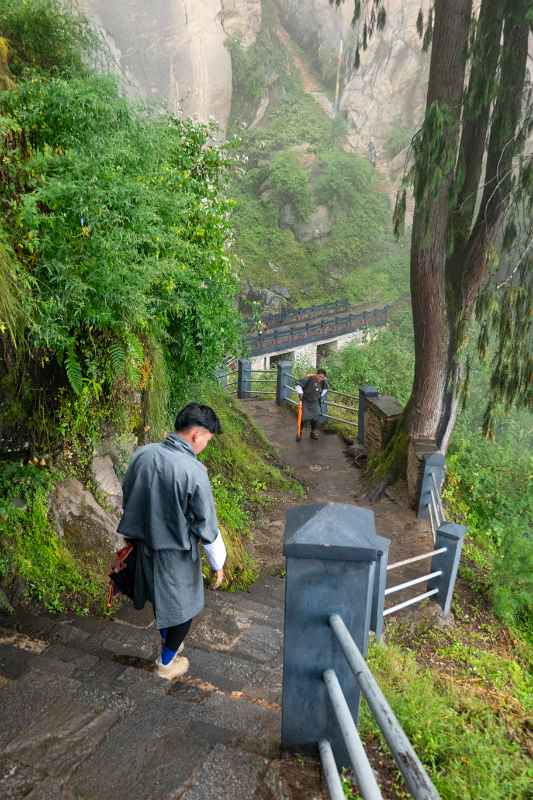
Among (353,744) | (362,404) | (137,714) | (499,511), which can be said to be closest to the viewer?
(353,744)

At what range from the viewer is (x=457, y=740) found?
9.12 ft

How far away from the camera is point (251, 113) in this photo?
36.4m

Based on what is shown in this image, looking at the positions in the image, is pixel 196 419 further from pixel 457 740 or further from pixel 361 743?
pixel 457 740

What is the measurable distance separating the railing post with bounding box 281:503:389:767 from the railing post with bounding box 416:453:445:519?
6.33 m

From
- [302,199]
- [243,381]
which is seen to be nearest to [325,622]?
[243,381]

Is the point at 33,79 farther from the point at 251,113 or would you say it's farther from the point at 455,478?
the point at 251,113

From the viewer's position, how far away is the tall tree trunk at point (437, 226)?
799cm

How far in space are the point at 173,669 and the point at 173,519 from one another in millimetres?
1031

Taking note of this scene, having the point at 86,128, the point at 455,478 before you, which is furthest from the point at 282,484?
the point at 86,128

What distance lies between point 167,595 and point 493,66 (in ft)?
26.6

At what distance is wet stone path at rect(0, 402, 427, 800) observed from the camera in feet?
8.01

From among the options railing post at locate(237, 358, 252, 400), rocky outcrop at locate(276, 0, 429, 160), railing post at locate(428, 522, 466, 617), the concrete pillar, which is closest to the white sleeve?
railing post at locate(428, 522, 466, 617)

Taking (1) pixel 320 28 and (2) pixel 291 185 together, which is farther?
(1) pixel 320 28

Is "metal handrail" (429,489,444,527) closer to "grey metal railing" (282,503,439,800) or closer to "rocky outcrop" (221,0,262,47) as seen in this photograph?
"grey metal railing" (282,503,439,800)
